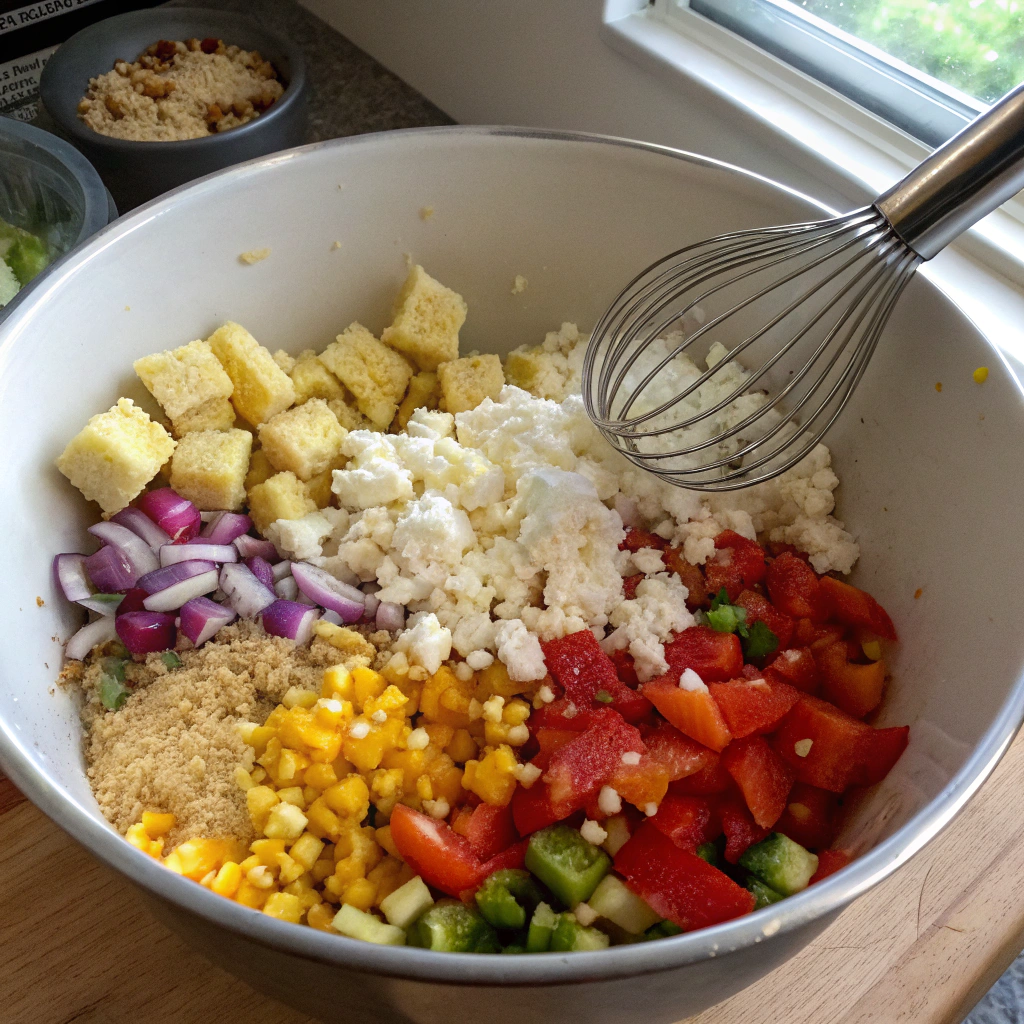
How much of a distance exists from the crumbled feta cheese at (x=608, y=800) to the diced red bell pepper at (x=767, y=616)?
277mm

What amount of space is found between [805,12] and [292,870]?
1.33m

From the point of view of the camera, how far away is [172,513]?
1080 mm

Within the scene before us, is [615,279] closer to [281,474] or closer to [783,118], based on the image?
[783,118]

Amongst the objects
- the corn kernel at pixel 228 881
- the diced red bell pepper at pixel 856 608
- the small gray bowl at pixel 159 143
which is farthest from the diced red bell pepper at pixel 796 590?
the small gray bowl at pixel 159 143

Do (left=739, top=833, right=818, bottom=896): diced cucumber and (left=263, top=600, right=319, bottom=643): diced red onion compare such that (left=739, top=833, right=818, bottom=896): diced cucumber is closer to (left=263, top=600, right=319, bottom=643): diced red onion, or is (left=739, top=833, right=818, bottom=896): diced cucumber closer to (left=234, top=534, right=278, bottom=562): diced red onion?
(left=263, top=600, right=319, bottom=643): diced red onion

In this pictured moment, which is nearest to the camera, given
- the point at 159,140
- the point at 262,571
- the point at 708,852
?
the point at 708,852

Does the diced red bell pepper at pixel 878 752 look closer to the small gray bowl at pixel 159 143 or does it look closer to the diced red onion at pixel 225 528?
the diced red onion at pixel 225 528

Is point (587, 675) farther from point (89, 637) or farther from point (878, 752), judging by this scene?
point (89, 637)

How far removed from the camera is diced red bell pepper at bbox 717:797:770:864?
883 mm

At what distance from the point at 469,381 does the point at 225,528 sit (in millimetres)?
377

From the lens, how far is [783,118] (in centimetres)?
126

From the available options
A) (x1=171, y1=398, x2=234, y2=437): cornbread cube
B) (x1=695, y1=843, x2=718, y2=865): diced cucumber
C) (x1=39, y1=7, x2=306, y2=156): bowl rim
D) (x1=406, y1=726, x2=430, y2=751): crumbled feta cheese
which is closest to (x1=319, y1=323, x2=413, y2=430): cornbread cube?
(x1=171, y1=398, x2=234, y2=437): cornbread cube

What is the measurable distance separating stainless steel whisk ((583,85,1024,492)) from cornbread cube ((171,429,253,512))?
0.44 m

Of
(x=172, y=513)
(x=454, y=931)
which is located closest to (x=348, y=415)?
(x=172, y=513)
